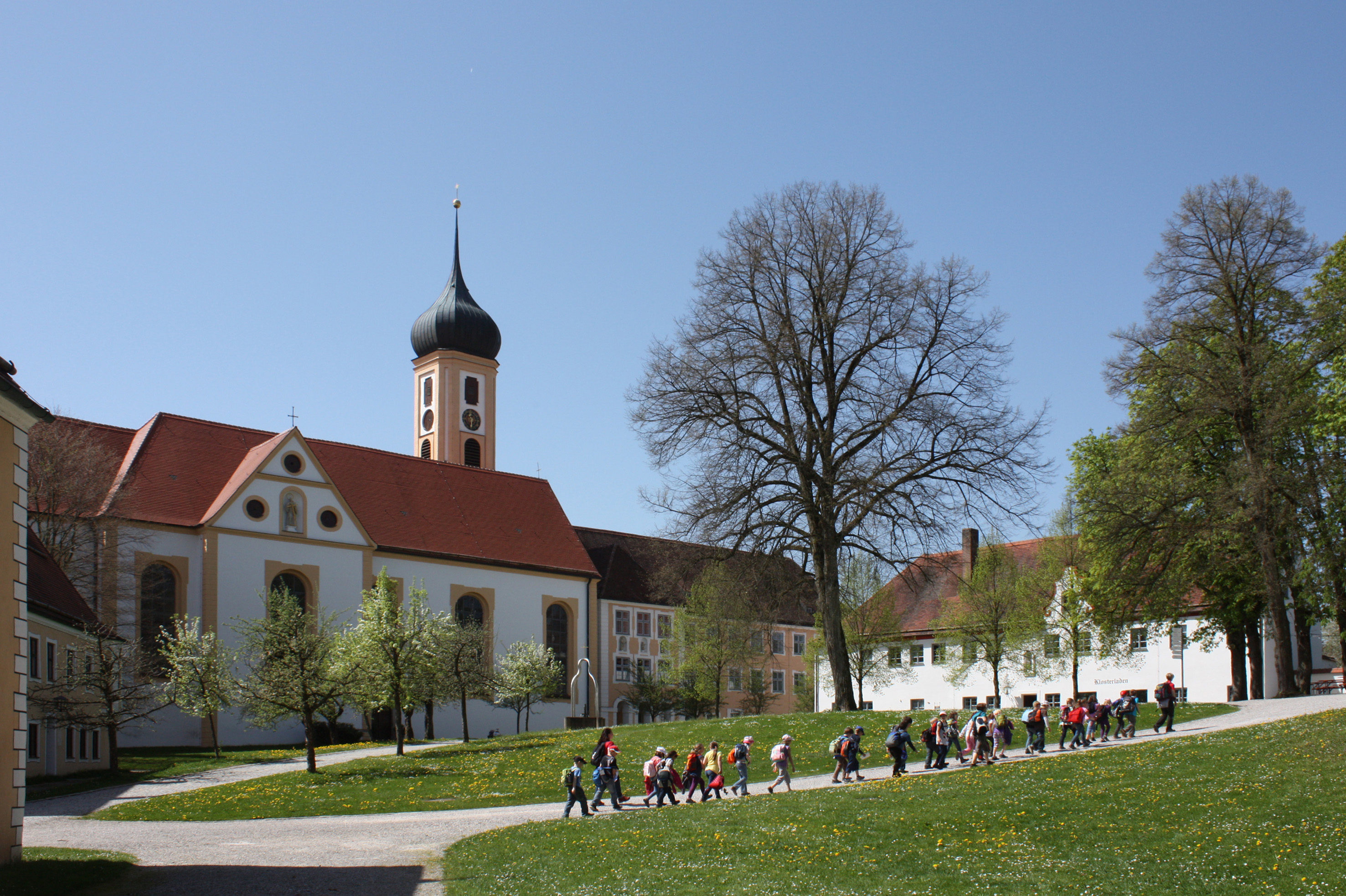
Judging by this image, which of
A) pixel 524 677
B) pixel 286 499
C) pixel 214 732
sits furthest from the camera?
pixel 286 499

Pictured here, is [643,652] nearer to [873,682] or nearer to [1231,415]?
[873,682]

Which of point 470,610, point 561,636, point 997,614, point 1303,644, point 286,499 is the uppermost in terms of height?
point 286,499

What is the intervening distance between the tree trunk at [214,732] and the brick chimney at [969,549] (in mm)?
35629

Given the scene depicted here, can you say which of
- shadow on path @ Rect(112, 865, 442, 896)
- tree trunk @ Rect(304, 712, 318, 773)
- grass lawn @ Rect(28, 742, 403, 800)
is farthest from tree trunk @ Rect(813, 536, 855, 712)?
shadow on path @ Rect(112, 865, 442, 896)

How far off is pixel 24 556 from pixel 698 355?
21600 mm

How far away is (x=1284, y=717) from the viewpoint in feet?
99.9

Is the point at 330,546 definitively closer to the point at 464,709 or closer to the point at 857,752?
the point at 464,709

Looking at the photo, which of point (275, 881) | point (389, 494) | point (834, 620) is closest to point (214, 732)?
point (389, 494)

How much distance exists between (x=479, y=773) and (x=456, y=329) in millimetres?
57170

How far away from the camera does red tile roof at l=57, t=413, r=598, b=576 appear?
53.9m

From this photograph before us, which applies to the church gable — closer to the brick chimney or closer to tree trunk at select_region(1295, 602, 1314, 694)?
the brick chimney

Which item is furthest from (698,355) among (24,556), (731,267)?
(24,556)

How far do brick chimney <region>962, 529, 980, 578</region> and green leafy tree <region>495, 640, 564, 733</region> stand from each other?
21.5 m

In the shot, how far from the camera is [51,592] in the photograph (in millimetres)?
37312
